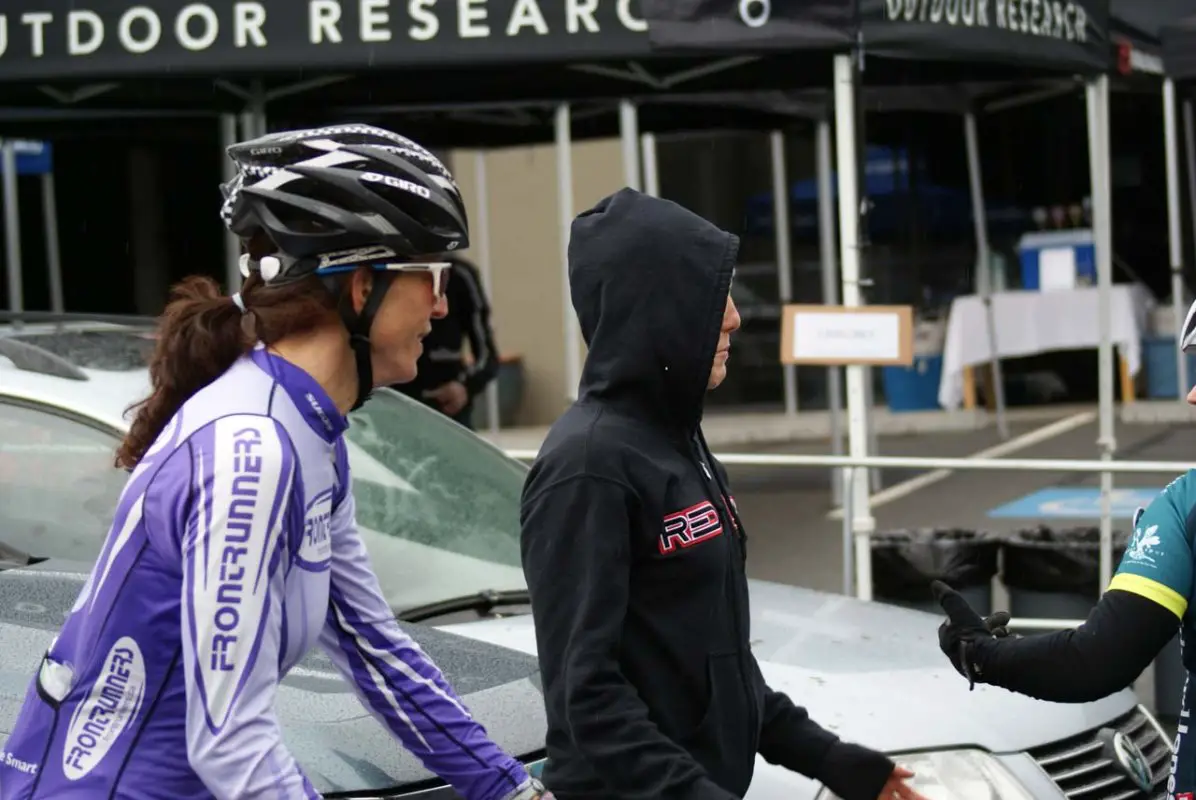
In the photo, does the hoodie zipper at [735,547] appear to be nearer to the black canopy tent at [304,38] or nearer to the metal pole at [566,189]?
the black canopy tent at [304,38]

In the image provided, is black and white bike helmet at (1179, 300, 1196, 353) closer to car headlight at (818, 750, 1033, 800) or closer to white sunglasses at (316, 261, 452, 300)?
car headlight at (818, 750, 1033, 800)

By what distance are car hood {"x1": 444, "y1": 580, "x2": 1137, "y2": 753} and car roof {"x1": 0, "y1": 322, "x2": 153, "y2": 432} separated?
2.95 feet

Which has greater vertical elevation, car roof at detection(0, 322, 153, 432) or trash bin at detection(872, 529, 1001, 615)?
car roof at detection(0, 322, 153, 432)

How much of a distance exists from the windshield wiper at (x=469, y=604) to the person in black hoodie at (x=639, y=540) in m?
1.17

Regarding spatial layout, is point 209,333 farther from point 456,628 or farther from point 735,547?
point 456,628

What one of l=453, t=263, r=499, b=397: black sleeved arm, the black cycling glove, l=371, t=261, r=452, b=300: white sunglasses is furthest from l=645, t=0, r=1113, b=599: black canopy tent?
l=371, t=261, r=452, b=300: white sunglasses

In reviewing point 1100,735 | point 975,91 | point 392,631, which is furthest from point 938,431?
point 392,631

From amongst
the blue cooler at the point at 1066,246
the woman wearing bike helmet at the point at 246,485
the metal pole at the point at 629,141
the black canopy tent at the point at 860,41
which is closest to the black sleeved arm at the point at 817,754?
the woman wearing bike helmet at the point at 246,485

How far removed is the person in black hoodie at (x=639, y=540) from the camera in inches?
96.2

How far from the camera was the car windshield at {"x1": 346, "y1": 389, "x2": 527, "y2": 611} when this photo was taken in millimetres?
3902

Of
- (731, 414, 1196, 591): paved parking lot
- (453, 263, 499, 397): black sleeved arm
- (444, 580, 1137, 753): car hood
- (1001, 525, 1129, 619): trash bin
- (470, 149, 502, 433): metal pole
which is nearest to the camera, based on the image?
(444, 580, 1137, 753): car hood

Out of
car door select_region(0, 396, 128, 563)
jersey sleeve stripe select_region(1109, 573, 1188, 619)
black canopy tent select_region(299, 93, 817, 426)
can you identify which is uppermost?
black canopy tent select_region(299, 93, 817, 426)

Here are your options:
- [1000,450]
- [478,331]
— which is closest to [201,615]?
[478,331]

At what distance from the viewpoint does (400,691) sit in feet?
8.46
